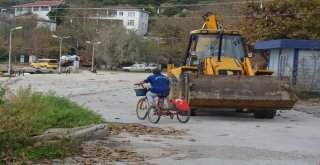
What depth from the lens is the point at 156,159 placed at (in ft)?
32.3

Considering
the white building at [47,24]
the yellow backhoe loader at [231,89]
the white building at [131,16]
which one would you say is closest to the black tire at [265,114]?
the yellow backhoe loader at [231,89]

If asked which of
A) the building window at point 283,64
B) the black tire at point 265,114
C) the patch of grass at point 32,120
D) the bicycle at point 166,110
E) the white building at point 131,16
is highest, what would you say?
the white building at point 131,16

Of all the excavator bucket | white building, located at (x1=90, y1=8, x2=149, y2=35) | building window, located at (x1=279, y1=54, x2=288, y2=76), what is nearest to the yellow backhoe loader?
the excavator bucket

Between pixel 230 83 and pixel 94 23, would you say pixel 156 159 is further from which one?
pixel 94 23

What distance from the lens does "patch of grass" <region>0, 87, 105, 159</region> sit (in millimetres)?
8562

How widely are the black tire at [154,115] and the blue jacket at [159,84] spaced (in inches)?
22.0

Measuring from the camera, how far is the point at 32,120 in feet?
32.4

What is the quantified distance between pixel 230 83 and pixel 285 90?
→ 5.97 ft

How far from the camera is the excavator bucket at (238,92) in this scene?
57.7 ft

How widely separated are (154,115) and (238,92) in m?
3.05

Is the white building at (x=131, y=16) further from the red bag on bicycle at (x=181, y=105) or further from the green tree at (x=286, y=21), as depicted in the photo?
the red bag on bicycle at (x=181, y=105)

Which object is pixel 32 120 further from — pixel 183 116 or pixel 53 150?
pixel 183 116

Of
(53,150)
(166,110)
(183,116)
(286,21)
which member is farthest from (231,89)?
(286,21)

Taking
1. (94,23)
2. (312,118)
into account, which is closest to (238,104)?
(312,118)
